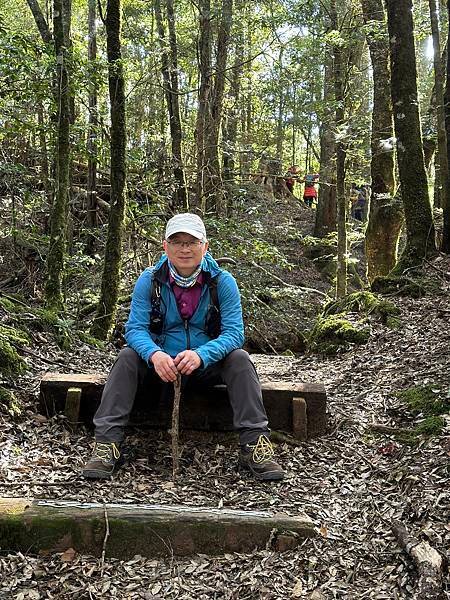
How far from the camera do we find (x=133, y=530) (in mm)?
2949

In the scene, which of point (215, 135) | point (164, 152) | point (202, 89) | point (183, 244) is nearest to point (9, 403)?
point (183, 244)

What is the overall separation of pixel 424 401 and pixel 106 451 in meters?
2.40

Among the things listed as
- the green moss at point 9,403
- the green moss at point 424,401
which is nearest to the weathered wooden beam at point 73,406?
the green moss at point 9,403

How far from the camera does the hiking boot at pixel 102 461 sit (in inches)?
139

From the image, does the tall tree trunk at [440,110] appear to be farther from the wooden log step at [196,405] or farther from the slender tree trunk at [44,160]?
the slender tree trunk at [44,160]

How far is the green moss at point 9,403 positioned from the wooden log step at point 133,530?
1.19 m

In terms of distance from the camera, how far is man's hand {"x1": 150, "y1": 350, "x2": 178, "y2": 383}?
368cm

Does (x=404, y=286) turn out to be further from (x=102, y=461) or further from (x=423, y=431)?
(x=102, y=461)

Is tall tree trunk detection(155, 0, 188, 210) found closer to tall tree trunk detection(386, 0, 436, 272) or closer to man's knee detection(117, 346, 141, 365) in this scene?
tall tree trunk detection(386, 0, 436, 272)

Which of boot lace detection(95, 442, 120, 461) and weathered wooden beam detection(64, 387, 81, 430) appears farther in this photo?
weathered wooden beam detection(64, 387, 81, 430)

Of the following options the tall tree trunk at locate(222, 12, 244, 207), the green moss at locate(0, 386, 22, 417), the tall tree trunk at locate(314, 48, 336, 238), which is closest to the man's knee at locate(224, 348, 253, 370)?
the green moss at locate(0, 386, 22, 417)

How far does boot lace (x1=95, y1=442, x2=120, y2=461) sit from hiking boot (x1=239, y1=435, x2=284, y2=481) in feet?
2.71

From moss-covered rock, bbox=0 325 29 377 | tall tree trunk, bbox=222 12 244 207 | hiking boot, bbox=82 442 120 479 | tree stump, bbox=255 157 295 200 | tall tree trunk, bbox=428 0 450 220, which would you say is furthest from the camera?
tree stump, bbox=255 157 295 200

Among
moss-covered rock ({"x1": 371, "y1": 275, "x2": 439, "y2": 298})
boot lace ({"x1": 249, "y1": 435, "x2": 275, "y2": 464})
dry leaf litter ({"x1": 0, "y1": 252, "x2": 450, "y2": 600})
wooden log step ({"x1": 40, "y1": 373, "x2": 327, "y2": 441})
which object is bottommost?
dry leaf litter ({"x1": 0, "y1": 252, "x2": 450, "y2": 600})
